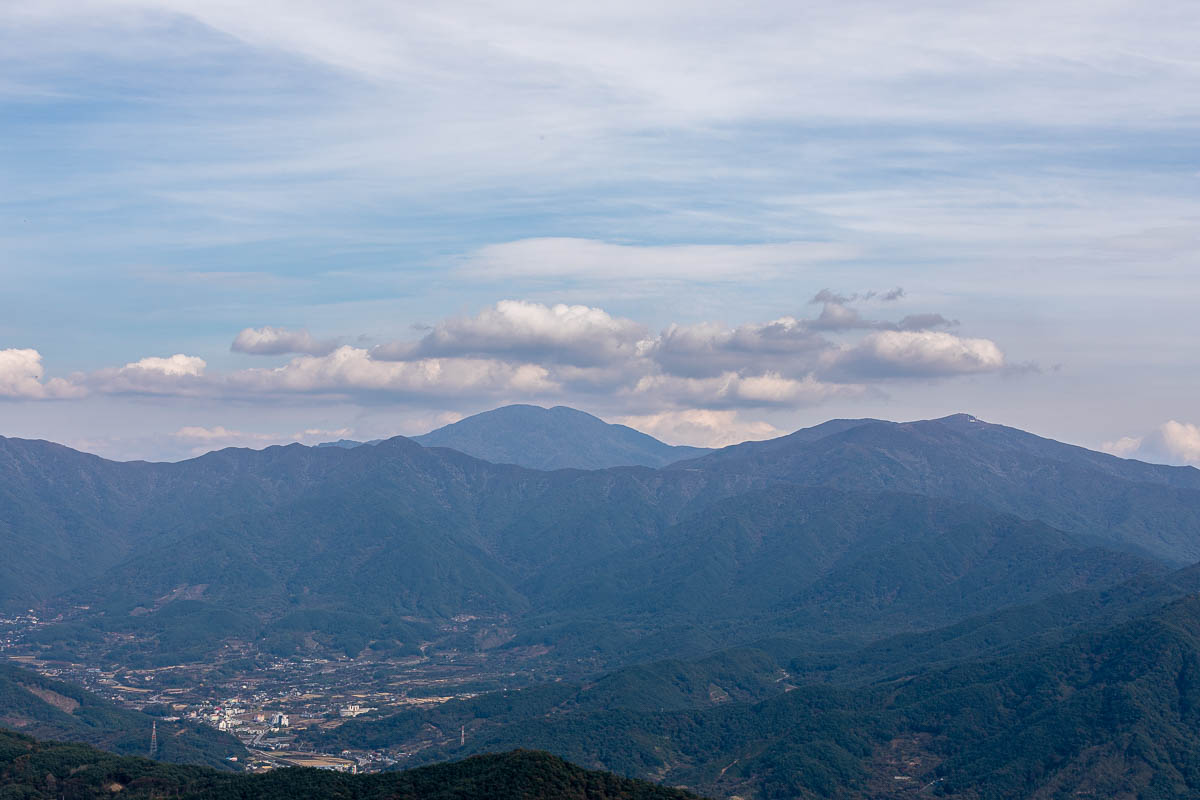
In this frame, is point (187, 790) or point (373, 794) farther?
point (187, 790)

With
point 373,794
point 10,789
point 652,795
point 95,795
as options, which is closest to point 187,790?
→ point 95,795

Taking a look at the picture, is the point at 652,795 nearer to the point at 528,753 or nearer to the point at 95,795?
the point at 528,753

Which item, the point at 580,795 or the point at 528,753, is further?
the point at 528,753

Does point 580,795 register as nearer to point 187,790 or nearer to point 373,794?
point 373,794

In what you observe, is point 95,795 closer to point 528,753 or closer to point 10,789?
point 10,789

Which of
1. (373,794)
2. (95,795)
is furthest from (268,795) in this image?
(95,795)

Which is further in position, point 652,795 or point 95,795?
point 95,795

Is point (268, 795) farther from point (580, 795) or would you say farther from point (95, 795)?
point (580, 795)

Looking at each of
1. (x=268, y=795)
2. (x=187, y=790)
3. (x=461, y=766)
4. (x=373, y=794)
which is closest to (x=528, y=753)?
(x=461, y=766)
